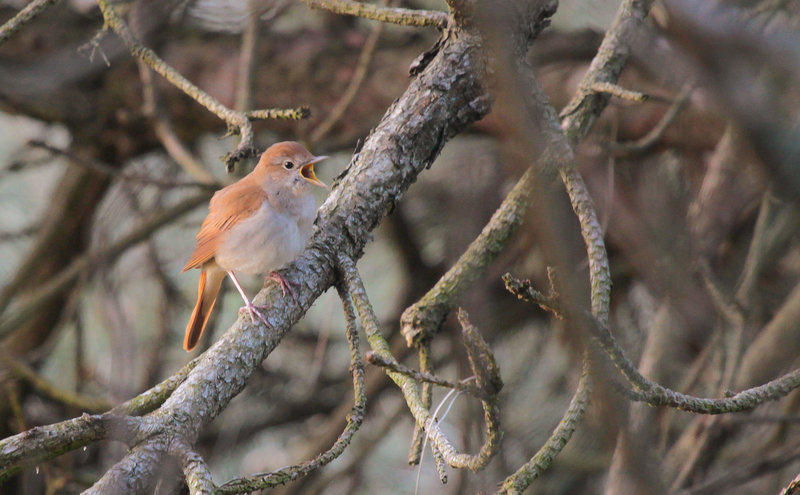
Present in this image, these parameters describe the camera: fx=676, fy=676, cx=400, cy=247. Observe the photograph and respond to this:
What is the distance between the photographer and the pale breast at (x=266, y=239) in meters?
2.54

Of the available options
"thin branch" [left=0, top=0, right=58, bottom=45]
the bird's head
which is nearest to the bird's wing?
the bird's head

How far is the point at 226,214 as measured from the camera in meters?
3.06

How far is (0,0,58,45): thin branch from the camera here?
7.25 ft

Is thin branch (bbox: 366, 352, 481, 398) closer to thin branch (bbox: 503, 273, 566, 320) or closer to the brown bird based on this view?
thin branch (bbox: 503, 273, 566, 320)

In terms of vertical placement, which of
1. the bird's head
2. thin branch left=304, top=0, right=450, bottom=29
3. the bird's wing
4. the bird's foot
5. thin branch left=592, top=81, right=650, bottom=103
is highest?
the bird's head

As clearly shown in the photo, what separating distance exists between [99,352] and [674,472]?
4.33 meters

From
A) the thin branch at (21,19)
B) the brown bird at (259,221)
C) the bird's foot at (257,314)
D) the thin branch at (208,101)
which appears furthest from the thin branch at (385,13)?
the bird's foot at (257,314)

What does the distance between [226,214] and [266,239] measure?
437mm

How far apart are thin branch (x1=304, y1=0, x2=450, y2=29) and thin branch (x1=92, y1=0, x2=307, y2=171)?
0.45 metres

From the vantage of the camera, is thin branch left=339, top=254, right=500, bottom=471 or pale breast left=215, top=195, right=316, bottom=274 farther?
pale breast left=215, top=195, right=316, bottom=274

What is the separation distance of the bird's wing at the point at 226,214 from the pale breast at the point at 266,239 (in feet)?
0.13

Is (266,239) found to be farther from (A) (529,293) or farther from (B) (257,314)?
(A) (529,293)

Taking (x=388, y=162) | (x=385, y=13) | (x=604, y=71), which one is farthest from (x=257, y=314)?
(x=604, y=71)

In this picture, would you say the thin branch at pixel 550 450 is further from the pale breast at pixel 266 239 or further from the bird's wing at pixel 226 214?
the bird's wing at pixel 226 214
